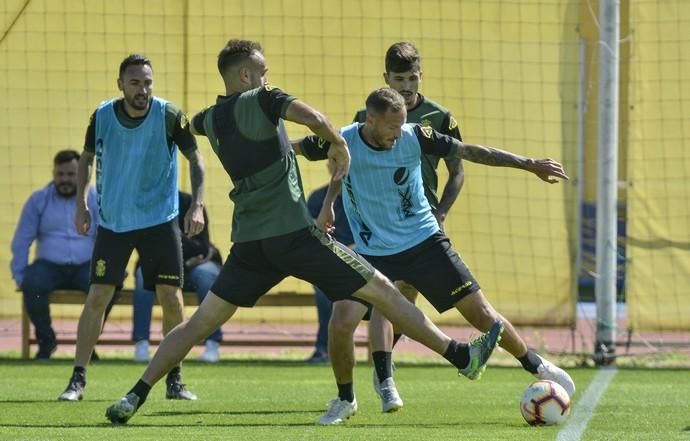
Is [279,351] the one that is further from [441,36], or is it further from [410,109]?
[410,109]

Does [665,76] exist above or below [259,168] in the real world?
above

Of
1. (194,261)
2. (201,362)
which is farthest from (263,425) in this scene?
(194,261)

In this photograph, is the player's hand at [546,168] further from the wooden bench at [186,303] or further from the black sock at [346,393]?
the wooden bench at [186,303]

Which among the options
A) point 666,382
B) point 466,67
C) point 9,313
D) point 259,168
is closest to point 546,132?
point 466,67

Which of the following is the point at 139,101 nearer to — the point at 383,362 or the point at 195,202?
the point at 195,202

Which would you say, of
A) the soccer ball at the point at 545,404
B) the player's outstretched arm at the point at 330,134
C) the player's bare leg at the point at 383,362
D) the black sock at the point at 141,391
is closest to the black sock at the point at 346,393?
the player's bare leg at the point at 383,362

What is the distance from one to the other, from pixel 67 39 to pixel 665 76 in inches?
228

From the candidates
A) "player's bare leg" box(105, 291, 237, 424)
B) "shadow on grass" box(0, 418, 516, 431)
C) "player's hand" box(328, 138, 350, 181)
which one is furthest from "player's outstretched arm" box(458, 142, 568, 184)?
"player's bare leg" box(105, 291, 237, 424)

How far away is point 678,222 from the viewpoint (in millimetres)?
13625

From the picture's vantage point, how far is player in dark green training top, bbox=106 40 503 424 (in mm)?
7535

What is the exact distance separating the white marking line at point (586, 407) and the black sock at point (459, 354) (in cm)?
62

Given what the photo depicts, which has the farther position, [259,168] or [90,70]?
[90,70]

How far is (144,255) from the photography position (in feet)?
31.6

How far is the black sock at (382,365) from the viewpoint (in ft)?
28.7
